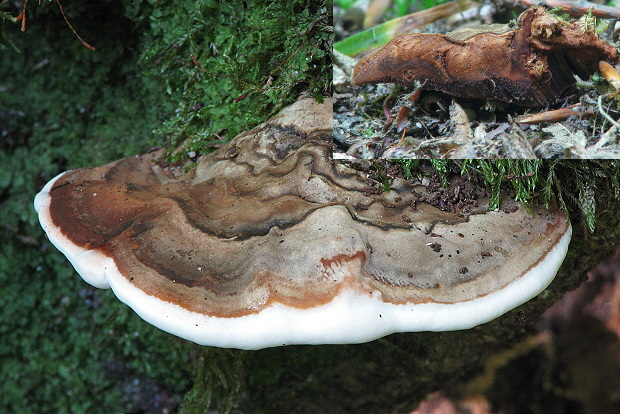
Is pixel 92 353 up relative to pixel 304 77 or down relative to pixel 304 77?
down

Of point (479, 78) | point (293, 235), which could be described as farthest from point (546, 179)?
point (293, 235)

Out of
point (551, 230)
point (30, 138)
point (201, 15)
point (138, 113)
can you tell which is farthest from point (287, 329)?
point (30, 138)

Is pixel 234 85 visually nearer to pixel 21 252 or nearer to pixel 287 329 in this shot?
pixel 287 329

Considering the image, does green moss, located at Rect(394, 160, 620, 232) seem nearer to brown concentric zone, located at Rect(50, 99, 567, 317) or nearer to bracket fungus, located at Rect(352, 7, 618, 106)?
brown concentric zone, located at Rect(50, 99, 567, 317)

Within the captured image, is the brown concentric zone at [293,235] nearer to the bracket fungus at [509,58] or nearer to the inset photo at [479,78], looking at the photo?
Answer: the inset photo at [479,78]

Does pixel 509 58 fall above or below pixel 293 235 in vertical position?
above

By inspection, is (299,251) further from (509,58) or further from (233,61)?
(233,61)

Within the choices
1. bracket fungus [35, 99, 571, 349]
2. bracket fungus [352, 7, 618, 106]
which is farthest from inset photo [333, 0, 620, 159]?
bracket fungus [35, 99, 571, 349]
